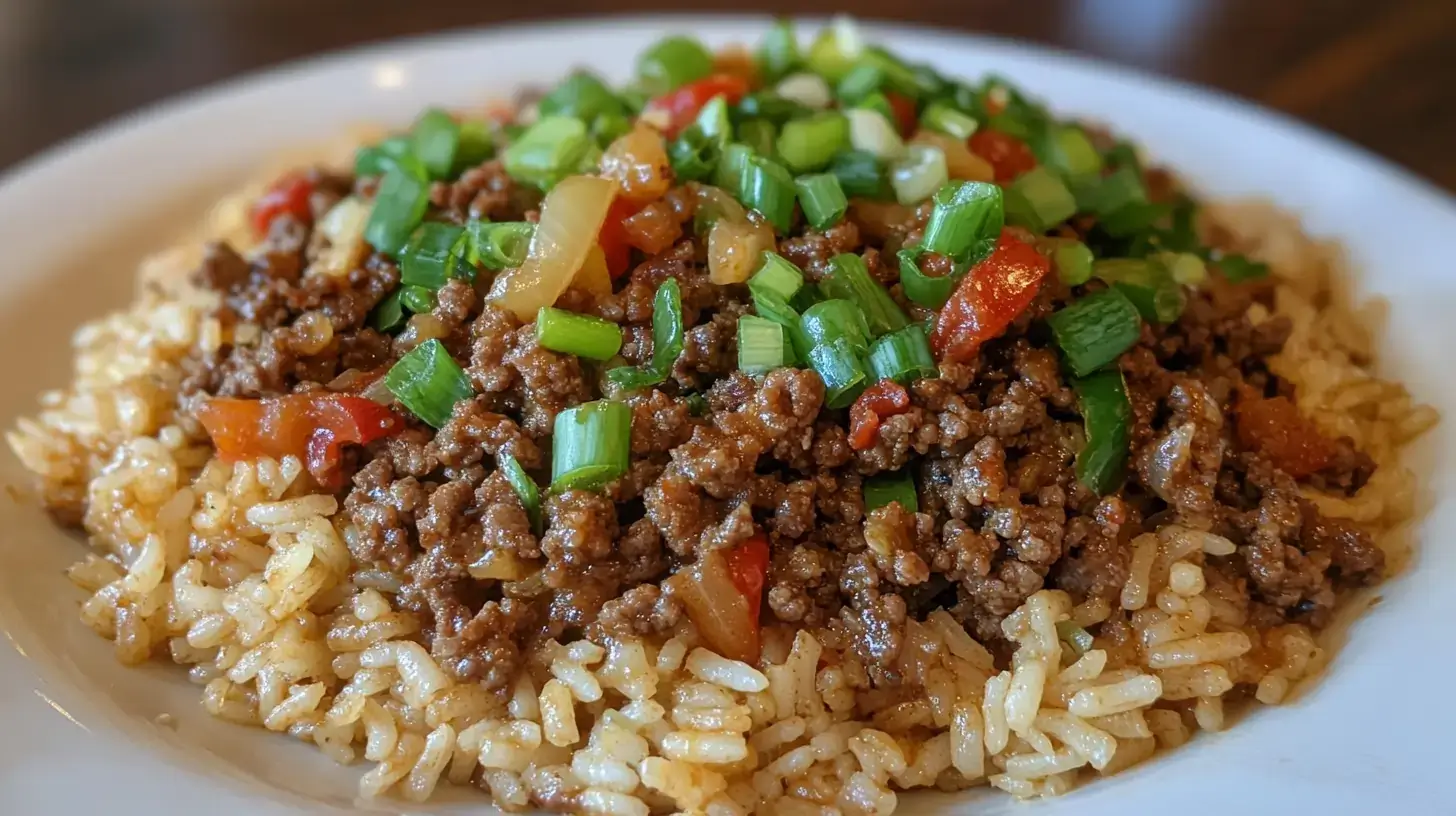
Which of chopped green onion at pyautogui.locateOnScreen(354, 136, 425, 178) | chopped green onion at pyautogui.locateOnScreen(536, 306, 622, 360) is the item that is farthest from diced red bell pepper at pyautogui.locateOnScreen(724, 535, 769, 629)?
chopped green onion at pyautogui.locateOnScreen(354, 136, 425, 178)

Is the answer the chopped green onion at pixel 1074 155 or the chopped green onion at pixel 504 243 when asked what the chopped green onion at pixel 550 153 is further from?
the chopped green onion at pixel 1074 155

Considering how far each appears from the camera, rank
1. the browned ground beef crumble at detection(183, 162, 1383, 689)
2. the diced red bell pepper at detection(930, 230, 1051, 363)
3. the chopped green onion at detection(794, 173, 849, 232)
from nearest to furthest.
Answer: the browned ground beef crumble at detection(183, 162, 1383, 689) → the diced red bell pepper at detection(930, 230, 1051, 363) → the chopped green onion at detection(794, 173, 849, 232)

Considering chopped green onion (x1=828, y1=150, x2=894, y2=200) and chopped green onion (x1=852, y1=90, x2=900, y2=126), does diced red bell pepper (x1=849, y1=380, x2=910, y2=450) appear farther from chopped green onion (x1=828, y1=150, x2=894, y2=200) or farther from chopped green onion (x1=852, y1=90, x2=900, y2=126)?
chopped green onion (x1=852, y1=90, x2=900, y2=126)

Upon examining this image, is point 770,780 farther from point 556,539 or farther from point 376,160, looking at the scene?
point 376,160

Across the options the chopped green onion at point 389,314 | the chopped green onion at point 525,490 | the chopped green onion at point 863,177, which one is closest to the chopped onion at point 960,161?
the chopped green onion at point 863,177

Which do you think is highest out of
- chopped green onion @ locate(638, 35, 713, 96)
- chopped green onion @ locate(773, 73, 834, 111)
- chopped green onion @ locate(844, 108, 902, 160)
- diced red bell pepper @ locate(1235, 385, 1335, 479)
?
chopped green onion @ locate(638, 35, 713, 96)

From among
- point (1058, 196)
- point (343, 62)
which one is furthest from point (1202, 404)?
point (343, 62)
